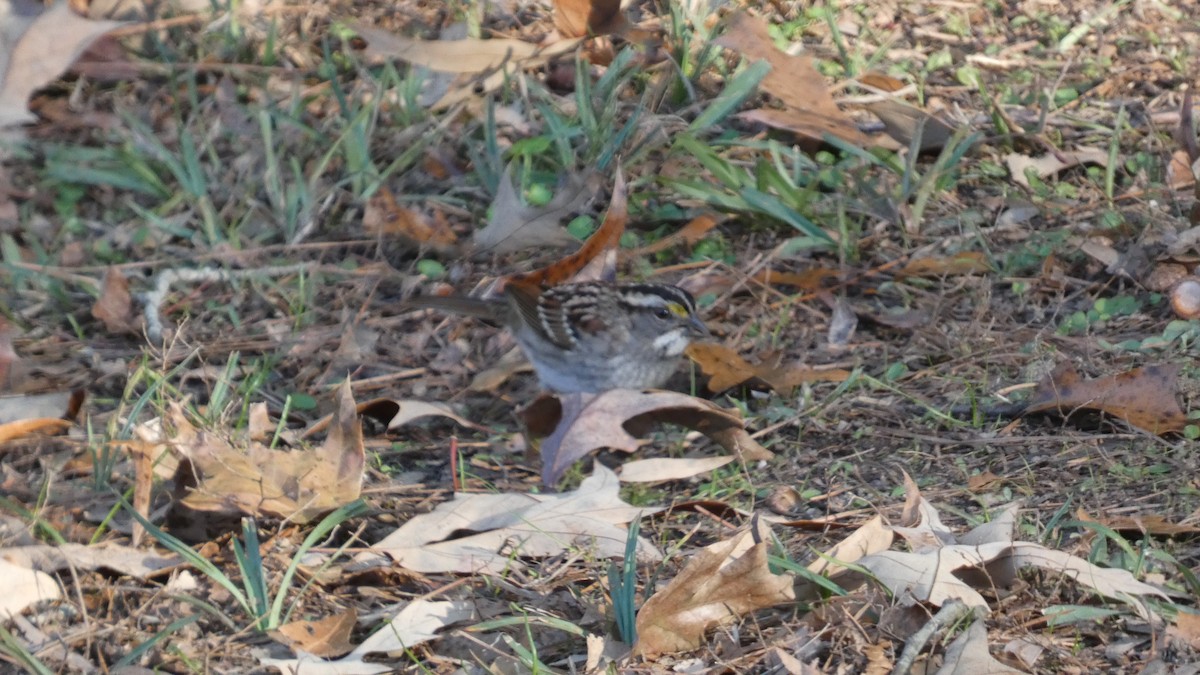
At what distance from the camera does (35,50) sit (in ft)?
21.7

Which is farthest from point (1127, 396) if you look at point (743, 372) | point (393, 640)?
point (393, 640)

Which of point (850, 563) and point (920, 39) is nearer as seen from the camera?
point (850, 563)

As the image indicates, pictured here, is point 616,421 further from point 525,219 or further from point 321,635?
point 525,219

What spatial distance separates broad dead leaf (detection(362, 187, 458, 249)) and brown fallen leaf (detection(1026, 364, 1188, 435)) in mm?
2698

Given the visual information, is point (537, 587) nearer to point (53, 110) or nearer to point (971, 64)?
point (971, 64)

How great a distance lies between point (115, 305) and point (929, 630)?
12.2 feet

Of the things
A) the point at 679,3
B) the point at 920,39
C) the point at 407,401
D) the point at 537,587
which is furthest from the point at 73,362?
the point at 920,39

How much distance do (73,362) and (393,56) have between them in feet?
6.86

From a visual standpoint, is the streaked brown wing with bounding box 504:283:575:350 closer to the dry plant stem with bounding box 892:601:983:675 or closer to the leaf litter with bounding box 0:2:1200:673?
the leaf litter with bounding box 0:2:1200:673

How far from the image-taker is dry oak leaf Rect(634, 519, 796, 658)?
3.04m

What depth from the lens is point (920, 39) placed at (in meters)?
6.80

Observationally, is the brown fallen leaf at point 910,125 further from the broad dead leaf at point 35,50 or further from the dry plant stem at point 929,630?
the broad dead leaf at point 35,50

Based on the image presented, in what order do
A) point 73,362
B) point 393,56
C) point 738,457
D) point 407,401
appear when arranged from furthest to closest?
point 393,56, point 73,362, point 407,401, point 738,457

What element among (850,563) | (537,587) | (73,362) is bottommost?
(73,362)
